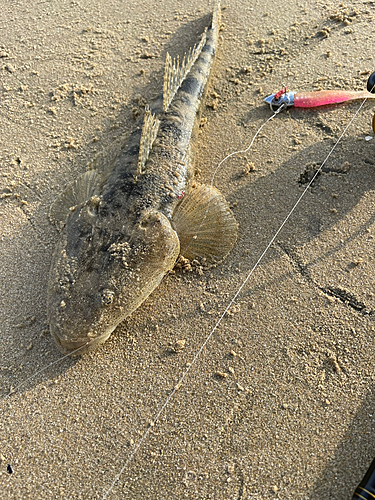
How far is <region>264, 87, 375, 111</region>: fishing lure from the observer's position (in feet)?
13.8

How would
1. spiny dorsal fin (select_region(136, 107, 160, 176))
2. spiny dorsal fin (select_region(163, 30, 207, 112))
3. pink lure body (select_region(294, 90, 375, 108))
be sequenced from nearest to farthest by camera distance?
1. spiny dorsal fin (select_region(136, 107, 160, 176))
2. spiny dorsal fin (select_region(163, 30, 207, 112))
3. pink lure body (select_region(294, 90, 375, 108))

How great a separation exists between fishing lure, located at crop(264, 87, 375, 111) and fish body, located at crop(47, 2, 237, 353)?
0.98 meters

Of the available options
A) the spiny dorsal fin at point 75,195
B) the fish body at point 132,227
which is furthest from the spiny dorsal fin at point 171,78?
the spiny dorsal fin at point 75,195

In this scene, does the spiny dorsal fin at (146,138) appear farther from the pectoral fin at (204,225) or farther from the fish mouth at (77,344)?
the fish mouth at (77,344)

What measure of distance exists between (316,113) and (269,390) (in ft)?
9.86

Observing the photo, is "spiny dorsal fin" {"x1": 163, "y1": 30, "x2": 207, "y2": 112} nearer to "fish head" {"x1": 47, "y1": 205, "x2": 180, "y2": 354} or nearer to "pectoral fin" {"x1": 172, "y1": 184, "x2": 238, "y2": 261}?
"pectoral fin" {"x1": 172, "y1": 184, "x2": 238, "y2": 261}

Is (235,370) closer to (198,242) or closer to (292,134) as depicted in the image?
(198,242)

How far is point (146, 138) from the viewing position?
3.44 meters

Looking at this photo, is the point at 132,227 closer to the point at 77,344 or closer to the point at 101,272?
the point at 101,272

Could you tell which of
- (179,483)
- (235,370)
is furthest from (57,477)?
(235,370)

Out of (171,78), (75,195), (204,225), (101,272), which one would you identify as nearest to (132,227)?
(101,272)

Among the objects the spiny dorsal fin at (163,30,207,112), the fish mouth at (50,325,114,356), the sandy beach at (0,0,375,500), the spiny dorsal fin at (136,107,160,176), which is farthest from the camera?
the spiny dorsal fin at (163,30,207,112)

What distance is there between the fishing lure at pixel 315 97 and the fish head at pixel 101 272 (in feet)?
7.05

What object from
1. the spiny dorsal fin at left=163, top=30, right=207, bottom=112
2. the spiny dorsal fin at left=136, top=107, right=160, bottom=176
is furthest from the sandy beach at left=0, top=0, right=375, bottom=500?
the spiny dorsal fin at left=136, top=107, right=160, bottom=176
